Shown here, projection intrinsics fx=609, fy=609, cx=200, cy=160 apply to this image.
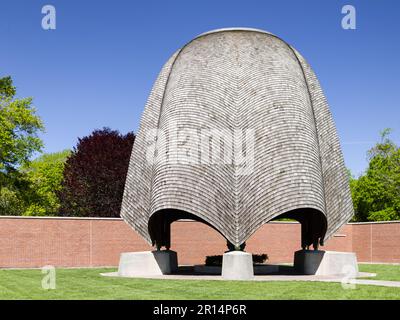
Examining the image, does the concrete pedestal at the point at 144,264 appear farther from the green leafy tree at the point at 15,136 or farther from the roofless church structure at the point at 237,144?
the green leafy tree at the point at 15,136

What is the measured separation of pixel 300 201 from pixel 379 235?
18.4 metres

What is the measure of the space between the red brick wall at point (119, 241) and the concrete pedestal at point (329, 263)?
1181 cm

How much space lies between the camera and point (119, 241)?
2998 centimetres

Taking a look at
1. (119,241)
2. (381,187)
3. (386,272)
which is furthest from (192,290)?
(381,187)

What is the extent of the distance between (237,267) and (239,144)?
3742 millimetres

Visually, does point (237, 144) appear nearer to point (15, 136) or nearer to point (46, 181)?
point (15, 136)

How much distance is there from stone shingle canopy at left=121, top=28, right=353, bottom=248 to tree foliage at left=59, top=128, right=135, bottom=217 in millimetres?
18490

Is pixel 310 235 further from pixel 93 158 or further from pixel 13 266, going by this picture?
pixel 93 158

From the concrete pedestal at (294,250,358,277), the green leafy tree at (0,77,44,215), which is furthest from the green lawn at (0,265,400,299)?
the green leafy tree at (0,77,44,215)

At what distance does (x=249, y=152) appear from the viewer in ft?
61.1

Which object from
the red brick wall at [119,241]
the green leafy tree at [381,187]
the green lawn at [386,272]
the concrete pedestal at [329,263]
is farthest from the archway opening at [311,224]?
the green leafy tree at [381,187]

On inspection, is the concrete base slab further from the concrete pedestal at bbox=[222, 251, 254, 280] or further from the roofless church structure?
the concrete pedestal at bbox=[222, 251, 254, 280]
